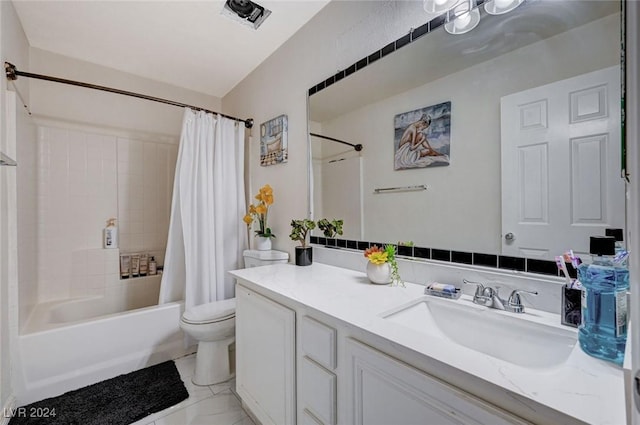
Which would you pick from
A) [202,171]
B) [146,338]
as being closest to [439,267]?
[202,171]

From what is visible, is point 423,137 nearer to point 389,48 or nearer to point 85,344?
point 389,48

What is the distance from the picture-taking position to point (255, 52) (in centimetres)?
221

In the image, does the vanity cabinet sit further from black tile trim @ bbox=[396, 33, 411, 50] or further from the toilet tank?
black tile trim @ bbox=[396, 33, 411, 50]

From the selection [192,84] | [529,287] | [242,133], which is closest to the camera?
[529,287]

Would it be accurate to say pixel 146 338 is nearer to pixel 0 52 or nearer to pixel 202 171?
pixel 202 171

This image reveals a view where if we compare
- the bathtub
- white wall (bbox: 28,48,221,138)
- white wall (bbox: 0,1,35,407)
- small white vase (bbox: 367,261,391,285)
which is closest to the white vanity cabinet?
small white vase (bbox: 367,261,391,285)

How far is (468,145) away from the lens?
109 centimetres

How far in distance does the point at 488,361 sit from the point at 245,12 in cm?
218

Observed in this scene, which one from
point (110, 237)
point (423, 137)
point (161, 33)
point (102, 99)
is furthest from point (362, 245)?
point (102, 99)

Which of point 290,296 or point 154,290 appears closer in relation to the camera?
point 290,296

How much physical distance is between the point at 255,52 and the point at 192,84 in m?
0.93

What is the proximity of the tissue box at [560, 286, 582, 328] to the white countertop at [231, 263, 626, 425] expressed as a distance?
0.11 ft

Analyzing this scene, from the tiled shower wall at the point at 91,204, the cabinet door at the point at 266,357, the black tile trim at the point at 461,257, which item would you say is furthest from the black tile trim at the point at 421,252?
the tiled shower wall at the point at 91,204

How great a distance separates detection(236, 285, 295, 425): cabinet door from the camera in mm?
1104
